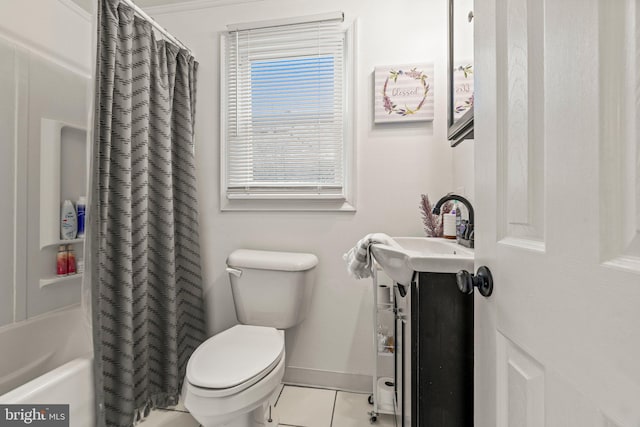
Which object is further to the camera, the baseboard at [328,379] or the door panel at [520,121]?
the baseboard at [328,379]

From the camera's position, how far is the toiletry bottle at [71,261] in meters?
1.36

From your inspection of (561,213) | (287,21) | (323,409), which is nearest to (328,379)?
(323,409)

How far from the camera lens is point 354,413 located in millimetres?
1513

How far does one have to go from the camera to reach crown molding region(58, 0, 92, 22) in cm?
130

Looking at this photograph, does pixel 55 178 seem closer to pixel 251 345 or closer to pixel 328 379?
pixel 251 345

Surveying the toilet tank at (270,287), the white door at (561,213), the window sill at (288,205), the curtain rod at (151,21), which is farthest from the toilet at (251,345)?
the curtain rod at (151,21)

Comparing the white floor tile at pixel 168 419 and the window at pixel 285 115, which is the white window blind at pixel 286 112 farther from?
the white floor tile at pixel 168 419

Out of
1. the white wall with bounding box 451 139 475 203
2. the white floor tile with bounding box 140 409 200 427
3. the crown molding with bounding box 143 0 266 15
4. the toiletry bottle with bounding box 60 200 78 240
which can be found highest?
the crown molding with bounding box 143 0 266 15

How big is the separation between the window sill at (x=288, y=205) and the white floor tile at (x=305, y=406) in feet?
3.40

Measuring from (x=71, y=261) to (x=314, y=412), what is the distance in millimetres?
1380

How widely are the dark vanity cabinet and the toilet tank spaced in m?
0.93

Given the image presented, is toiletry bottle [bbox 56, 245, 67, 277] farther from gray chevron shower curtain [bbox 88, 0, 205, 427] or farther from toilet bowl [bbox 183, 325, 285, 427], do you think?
toilet bowl [bbox 183, 325, 285, 427]

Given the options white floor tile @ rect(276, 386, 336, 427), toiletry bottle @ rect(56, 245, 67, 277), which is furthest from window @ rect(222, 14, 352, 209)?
white floor tile @ rect(276, 386, 336, 427)

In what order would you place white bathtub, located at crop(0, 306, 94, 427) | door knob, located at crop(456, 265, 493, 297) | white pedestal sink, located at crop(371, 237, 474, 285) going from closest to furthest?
1. door knob, located at crop(456, 265, 493, 297)
2. white pedestal sink, located at crop(371, 237, 474, 285)
3. white bathtub, located at crop(0, 306, 94, 427)
